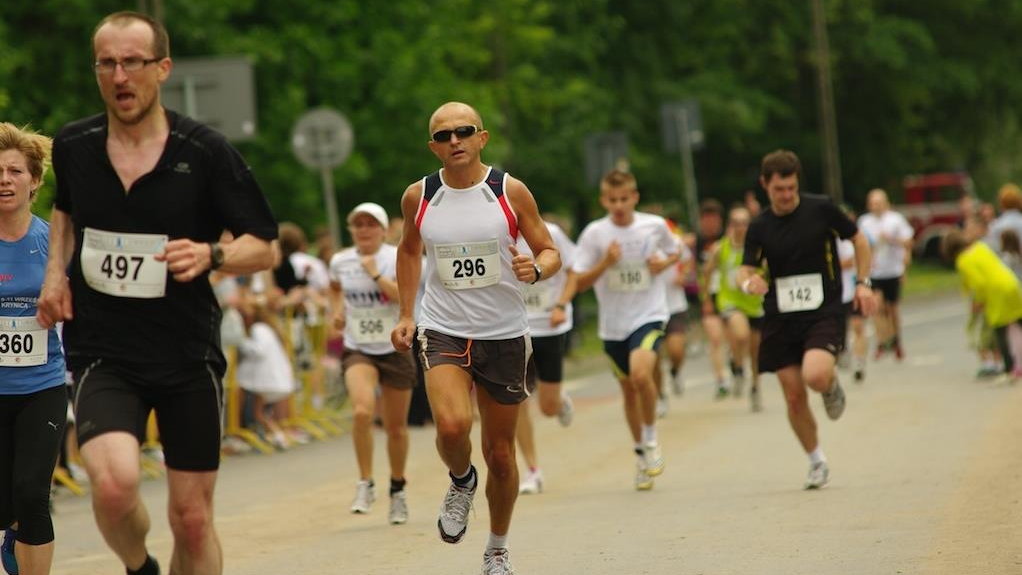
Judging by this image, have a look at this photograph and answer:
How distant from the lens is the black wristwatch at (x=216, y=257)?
5.96m

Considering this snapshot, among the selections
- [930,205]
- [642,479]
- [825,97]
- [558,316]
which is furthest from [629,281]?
[930,205]

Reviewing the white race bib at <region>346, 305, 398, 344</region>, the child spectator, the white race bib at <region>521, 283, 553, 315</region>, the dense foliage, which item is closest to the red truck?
the dense foliage

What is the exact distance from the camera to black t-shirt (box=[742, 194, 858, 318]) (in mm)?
11711

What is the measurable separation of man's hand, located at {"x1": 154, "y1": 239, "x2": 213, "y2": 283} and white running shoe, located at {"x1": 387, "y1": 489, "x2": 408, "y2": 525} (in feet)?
18.1

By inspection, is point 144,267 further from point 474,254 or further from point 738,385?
point 738,385

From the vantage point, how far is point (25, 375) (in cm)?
746

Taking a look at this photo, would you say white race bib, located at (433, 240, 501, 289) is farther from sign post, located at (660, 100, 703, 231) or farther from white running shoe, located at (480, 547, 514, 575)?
sign post, located at (660, 100, 703, 231)

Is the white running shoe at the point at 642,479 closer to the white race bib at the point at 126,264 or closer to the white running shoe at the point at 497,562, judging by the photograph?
the white running shoe at the point at 497,562

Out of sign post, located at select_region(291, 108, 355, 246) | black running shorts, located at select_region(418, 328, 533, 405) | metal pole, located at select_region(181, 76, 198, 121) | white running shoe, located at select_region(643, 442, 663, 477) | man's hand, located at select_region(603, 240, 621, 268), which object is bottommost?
white running shoe, located at select_region(643, 442, 663, 477)

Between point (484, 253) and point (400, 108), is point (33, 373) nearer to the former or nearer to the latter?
point (484, 253)

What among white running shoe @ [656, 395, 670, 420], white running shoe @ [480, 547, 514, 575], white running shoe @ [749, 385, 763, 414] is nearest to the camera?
white running shoe @ [480, 547, 514, 575]

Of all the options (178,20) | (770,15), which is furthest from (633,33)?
(178,20)

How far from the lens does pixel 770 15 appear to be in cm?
4903

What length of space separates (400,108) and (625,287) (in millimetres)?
17966
